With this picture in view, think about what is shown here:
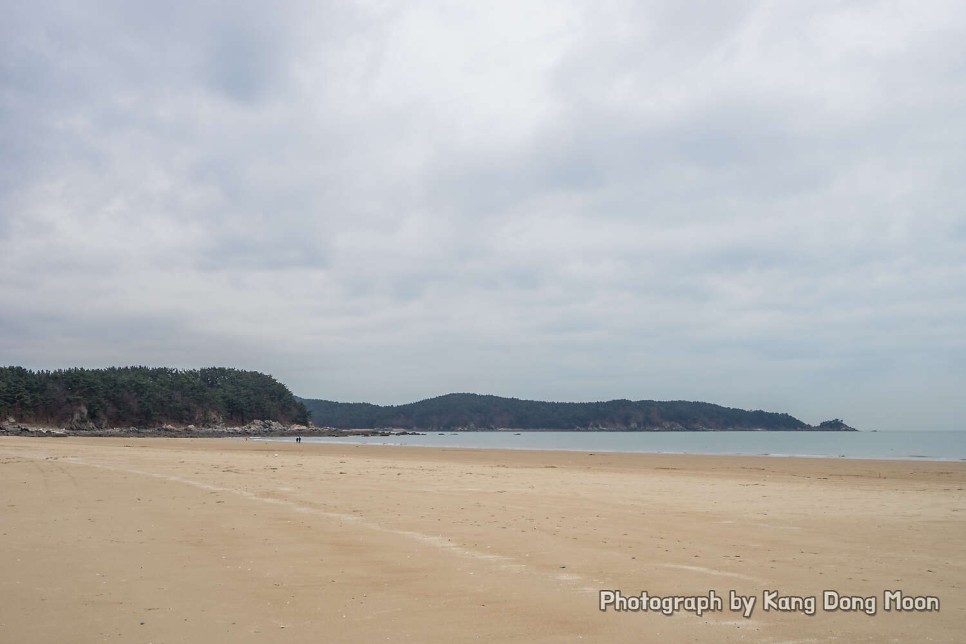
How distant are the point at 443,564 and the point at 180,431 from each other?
127234 millimetres

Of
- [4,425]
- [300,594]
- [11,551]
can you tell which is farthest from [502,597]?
[4,425]

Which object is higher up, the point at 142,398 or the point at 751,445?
the point at 142,398

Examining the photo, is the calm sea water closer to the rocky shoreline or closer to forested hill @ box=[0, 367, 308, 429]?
the rocky shoreline

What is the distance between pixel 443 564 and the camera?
24.0 feet

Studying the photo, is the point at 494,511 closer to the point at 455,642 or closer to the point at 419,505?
the point at 419,505

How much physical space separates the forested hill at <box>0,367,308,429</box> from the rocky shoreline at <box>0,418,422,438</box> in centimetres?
216

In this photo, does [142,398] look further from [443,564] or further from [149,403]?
[443,564]

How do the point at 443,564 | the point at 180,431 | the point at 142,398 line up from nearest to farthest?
1. the point at 443,564
2. the point at 180,431
3. the point at 142,398

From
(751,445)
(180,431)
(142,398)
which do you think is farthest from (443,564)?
(142,398)

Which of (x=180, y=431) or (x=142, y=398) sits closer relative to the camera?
(x=180, y=431)

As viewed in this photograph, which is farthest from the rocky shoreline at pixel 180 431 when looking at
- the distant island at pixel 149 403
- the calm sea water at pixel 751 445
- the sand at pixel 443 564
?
the sand at pixel 443 564

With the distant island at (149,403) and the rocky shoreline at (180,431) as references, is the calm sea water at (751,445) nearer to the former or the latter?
the rocky shoreline at (180,431)

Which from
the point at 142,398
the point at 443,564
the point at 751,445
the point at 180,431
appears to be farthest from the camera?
the point at 142,398

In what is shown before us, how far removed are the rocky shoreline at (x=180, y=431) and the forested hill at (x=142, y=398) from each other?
2156 millimetres
